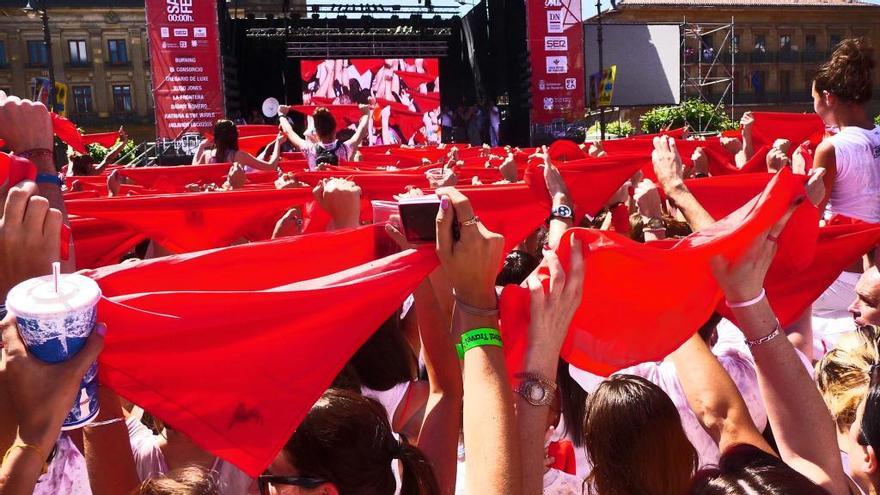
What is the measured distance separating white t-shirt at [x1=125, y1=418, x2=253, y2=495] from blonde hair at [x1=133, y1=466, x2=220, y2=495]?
100 millimetres

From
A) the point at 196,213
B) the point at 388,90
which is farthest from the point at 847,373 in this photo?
the point at 388,90

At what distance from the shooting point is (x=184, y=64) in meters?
21.2

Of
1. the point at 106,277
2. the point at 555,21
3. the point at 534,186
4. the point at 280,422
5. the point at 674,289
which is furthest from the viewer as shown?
the point at 555,21

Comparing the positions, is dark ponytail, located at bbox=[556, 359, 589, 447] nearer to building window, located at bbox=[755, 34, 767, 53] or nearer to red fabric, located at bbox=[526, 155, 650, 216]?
red fabric, located at bbox=[526, 155, 650, 216]

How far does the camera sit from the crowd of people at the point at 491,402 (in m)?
1.68

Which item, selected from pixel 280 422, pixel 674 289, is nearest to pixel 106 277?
pixel 280 422

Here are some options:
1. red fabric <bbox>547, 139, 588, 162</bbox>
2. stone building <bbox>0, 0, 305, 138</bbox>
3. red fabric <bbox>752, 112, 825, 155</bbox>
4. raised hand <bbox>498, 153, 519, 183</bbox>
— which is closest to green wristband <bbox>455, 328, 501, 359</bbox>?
raised hand <bbox>498, 153, 519, 183</bbox>

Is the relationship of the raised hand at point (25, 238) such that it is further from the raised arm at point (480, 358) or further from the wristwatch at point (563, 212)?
the wristwatch at point (563, 212)

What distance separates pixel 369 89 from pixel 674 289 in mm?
23764

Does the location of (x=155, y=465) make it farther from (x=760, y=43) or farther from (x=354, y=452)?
(x=760, y=43)

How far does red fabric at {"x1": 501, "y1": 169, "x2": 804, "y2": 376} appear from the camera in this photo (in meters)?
2.37

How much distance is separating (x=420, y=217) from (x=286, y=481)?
65cm

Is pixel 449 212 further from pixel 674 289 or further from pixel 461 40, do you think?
pixel 461 40

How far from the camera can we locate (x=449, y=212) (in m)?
1.79
